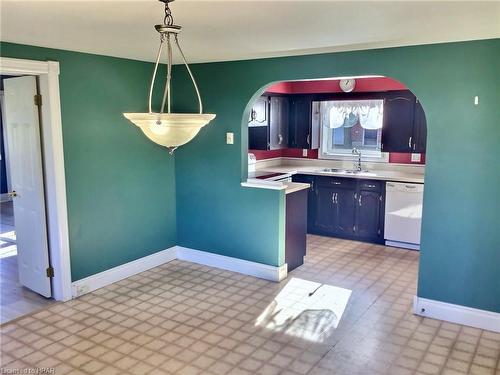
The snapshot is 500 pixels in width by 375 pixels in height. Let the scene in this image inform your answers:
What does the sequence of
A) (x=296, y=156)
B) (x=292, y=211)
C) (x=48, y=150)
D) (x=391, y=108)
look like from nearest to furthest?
1. (x=48, y=150)
2. (x=292, y=211)
3. (x=391, y=108)
4. (x=296, y=156)

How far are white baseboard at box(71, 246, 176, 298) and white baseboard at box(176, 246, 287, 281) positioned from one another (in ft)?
0.63

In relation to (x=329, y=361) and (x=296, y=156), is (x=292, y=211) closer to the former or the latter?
(x=329, y=361)

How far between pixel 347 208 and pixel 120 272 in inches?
116

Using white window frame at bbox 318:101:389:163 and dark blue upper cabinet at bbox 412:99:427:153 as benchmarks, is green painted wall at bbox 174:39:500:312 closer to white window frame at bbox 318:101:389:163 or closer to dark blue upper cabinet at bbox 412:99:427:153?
dark blue upper cabinet at bbox 412:99:427:153

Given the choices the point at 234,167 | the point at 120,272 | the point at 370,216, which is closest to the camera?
the point at 120,272

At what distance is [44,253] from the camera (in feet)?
12.6

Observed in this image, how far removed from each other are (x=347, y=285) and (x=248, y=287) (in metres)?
0.97

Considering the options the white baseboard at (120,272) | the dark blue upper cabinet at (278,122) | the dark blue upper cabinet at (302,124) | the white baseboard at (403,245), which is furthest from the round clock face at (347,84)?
the white baseboard at (120,272)

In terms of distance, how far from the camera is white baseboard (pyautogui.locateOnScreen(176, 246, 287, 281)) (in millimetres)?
4391

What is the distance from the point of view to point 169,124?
2027 millimetres

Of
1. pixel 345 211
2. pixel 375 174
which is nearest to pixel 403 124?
pixel 375 174

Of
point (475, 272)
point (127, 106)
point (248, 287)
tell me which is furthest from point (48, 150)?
point (475, 272)

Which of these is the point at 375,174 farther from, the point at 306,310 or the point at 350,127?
the point at 306,310

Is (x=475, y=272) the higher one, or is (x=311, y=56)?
(x=311, y=56)
